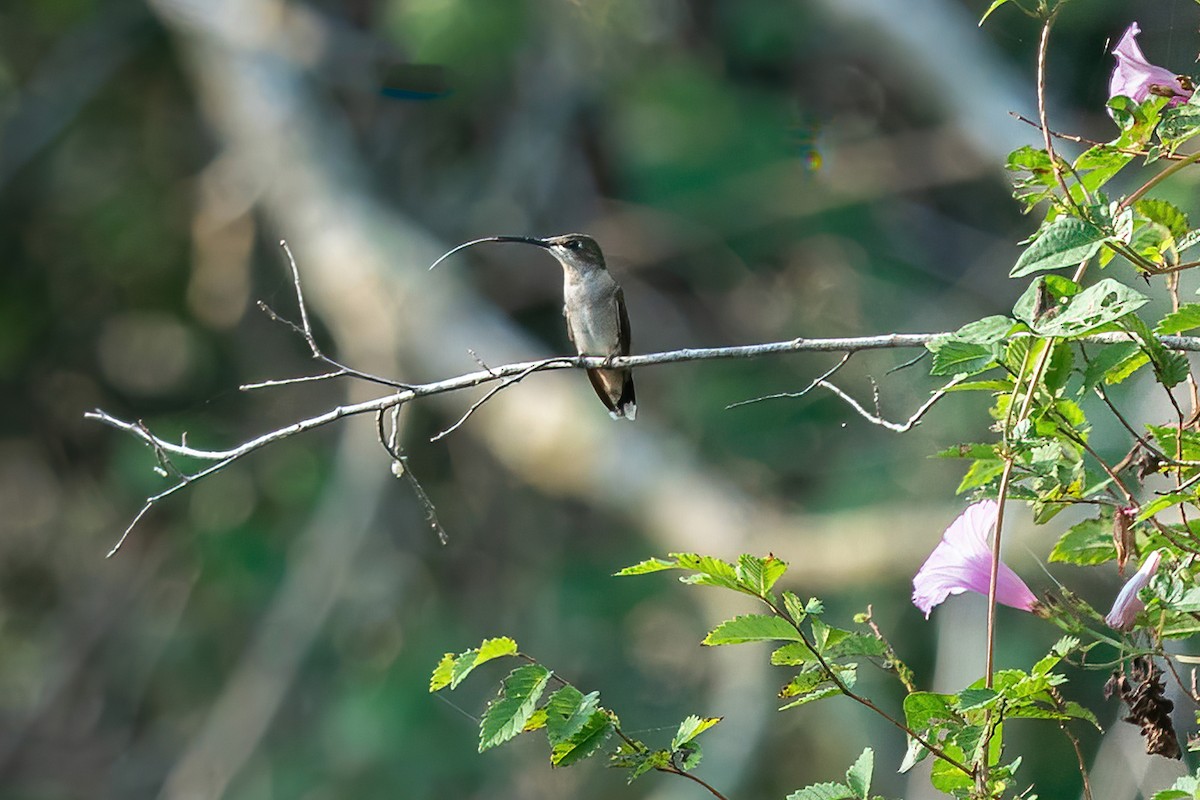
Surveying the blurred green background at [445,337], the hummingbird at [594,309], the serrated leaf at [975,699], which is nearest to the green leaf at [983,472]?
the serrated leaf at [975,699]

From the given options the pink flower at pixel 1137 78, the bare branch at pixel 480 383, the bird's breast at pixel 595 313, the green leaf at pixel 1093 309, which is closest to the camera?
the green leaf at pixel 1093 309

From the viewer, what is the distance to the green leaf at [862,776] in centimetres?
185

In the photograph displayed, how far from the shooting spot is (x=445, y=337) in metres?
8.56

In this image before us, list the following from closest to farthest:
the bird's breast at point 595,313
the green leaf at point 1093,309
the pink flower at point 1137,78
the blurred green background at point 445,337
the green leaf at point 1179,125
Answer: the green leaf at point 1093,309, the green leaf at point 1179,125, the pink flower at point 1137,78, the bird's breast at point 595,313, the blurred green background at point 445,337

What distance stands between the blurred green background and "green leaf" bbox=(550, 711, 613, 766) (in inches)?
200

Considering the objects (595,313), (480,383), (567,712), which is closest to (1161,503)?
(567,712)

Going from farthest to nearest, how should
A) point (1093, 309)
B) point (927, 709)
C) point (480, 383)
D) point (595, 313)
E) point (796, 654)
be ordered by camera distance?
point (595, 313) < point (480, 383) < point (796, 654) < point (927, 709) < point (1093, 309)

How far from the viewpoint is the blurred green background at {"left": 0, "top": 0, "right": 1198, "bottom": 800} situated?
810cm

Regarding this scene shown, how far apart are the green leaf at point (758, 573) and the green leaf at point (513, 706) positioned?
12.4 inches

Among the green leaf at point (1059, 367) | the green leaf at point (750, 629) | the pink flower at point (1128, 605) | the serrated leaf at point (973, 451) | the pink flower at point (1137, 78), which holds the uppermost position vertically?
the pink flower at point (1137, 78)

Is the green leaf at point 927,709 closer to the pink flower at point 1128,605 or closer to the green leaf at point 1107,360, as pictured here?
the pink flower at point 1128,605

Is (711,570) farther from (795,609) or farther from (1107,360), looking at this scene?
(1107,360)

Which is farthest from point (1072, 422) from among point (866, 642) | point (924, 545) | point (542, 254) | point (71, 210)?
point (71, 210)

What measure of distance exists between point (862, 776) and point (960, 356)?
55 centimetres
